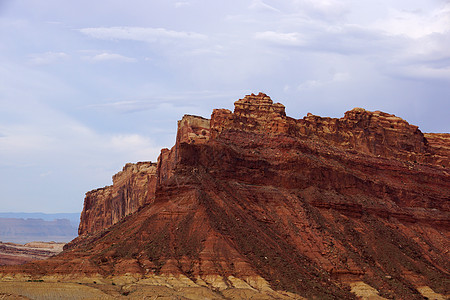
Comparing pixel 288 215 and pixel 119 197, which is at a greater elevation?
pixel 119 197

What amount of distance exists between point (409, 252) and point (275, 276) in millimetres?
26416

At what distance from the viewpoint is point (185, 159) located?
90.9 m

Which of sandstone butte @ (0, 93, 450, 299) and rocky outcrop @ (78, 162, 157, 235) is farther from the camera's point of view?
rocky outcrop @ (78, 162, 157, 235)

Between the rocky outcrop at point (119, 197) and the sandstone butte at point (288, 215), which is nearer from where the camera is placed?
the sandstone butte at point (288, 215)

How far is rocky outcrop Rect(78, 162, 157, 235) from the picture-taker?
14188cm

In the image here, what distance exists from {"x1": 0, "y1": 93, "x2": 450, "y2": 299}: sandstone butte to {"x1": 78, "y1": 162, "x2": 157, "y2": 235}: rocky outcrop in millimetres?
16440

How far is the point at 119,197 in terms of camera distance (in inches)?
6107

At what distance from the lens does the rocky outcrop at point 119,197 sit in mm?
141875

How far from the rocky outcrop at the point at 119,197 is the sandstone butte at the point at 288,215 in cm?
1644

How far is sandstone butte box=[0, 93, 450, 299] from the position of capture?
73.4 meters

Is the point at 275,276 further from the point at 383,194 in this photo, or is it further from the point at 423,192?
the point at 423,192

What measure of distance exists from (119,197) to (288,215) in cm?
7353

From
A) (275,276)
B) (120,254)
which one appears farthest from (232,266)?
(120,254)

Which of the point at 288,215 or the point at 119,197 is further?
the point at 119,197
